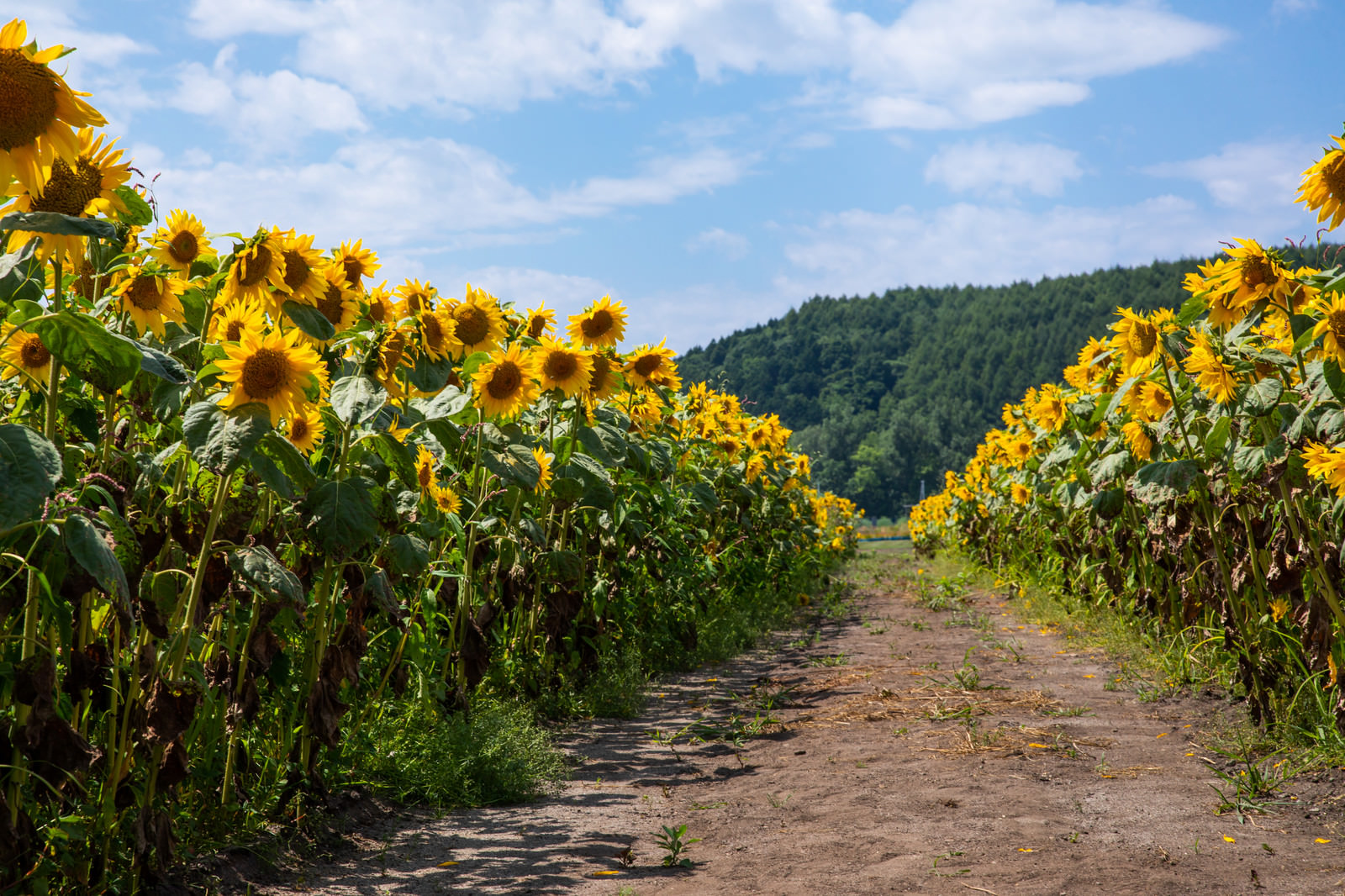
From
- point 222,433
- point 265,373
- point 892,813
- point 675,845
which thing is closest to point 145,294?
point 265,373

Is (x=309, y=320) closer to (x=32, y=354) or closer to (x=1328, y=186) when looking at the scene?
(x=32, y=354)

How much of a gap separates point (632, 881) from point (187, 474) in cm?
165

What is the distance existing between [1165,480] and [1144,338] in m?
0.67

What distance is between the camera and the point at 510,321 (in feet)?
14.6

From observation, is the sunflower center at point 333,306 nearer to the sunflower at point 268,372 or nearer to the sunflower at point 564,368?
the sunflower at point 268,372

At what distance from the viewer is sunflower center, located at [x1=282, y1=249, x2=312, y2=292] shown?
280cm

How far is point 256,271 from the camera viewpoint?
263 cm

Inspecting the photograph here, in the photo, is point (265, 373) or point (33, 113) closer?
point (33, 113)

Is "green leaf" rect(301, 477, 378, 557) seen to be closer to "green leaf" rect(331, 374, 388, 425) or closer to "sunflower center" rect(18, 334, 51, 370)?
"green leaf" rect(331, 374, 388, 425)

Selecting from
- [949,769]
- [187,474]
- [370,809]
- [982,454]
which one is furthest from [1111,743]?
[982,454]

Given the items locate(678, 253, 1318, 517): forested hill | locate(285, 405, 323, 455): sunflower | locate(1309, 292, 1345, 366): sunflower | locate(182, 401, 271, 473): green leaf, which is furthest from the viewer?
locate(678, 253, 1318, 517): forested hill

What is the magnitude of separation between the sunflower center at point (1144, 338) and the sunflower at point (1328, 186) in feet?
3.99

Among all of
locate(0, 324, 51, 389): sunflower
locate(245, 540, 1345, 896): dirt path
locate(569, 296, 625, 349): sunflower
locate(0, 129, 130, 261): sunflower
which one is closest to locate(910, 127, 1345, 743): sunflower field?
locate(245, 540, 1345, 896): dirt path

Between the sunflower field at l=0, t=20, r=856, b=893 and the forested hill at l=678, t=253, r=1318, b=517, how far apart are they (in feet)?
193
